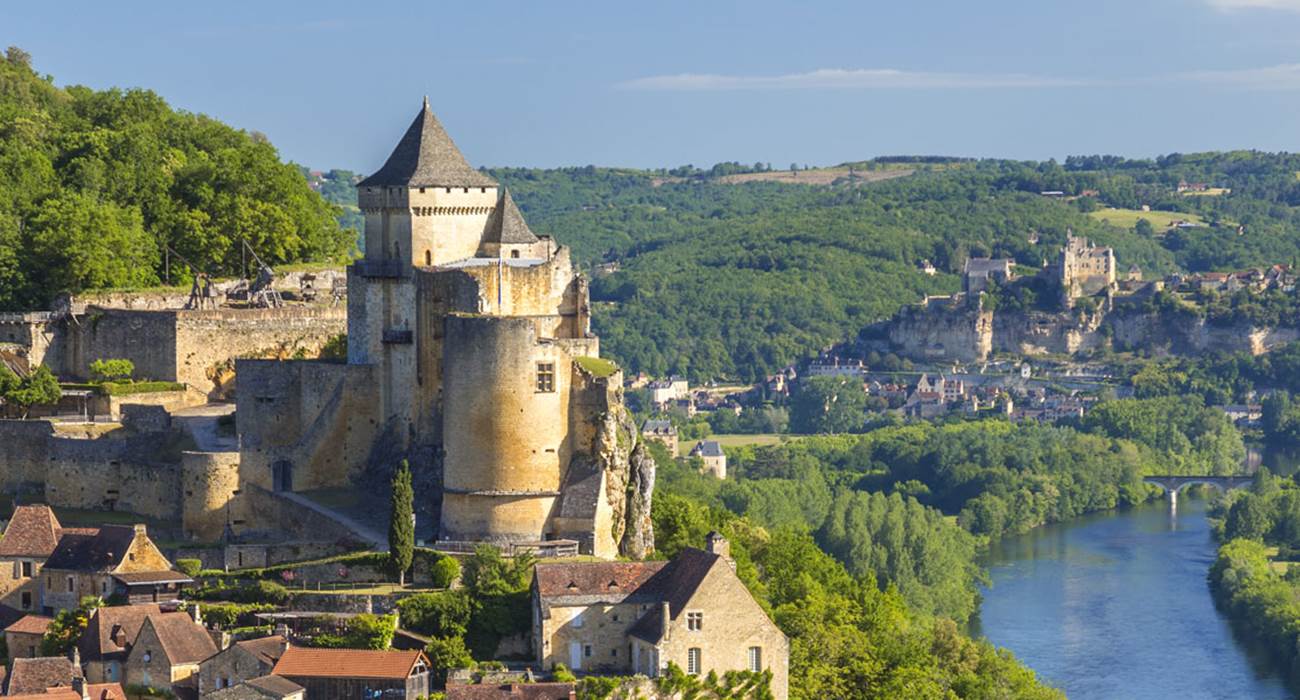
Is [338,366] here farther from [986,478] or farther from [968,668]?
[986,478]

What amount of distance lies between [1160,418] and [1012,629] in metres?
64.4

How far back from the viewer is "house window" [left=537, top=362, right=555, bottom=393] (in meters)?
45.6

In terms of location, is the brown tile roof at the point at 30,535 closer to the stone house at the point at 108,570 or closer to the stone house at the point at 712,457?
the stone house at the point at 108,570

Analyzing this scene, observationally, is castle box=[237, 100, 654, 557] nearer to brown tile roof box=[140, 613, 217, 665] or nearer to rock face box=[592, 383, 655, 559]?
rock face box=[592, 383, 655, 559]

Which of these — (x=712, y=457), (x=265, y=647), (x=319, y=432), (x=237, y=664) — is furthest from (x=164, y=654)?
(x=712, y=457)

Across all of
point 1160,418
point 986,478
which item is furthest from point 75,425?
point 1160,418

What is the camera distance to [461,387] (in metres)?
45.6

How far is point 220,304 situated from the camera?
196 feet

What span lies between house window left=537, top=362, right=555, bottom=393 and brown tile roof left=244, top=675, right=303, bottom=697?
305 inches

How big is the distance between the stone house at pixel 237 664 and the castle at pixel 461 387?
15.6 ft

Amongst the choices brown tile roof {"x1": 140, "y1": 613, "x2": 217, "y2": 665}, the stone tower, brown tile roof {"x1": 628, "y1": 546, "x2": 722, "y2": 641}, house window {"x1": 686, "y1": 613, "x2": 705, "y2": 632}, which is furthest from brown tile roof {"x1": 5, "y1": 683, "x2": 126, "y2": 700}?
house window {"x1": 686, "y1": 613, "x2": 705, "y2": 632}

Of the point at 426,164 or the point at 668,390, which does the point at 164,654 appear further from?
the point at 668,390

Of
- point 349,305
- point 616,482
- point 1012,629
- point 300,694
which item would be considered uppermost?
point 349,305

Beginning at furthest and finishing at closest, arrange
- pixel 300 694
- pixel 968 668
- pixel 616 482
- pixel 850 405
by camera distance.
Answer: pixel 850 405, pixel 968 668, pixel 616 482, pixel 300 694
